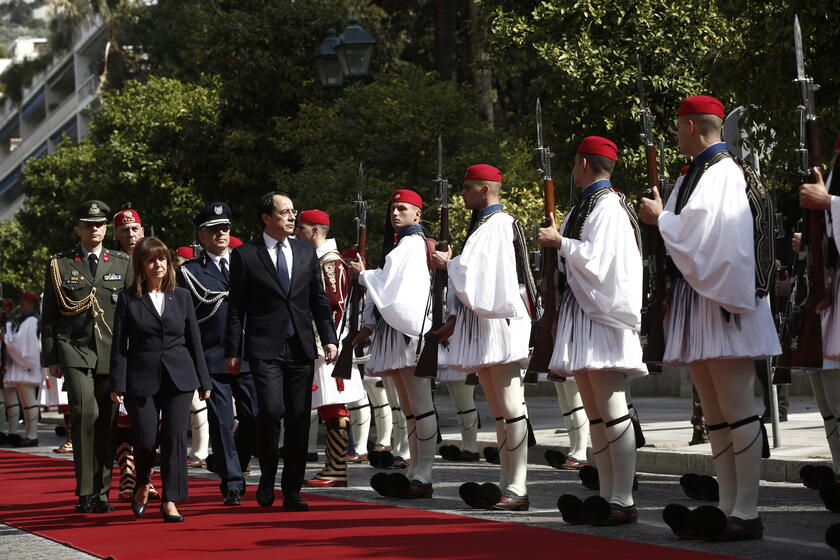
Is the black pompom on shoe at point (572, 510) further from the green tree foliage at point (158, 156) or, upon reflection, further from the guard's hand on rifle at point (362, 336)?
the green tree foliage at point (158, 156)

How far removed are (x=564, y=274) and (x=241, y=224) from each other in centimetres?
2255

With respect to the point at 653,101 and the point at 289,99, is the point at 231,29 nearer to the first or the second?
the point at 289,99

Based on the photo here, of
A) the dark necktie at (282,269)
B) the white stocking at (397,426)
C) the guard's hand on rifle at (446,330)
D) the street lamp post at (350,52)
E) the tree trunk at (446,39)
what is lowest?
the white stocking at (397,426)

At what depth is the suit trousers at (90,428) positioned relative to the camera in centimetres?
1075

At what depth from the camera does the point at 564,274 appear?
9.16 metres

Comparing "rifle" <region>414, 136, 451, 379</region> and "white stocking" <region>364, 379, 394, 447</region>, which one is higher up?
"rifle" <region>414, 136, 451, 379</region>

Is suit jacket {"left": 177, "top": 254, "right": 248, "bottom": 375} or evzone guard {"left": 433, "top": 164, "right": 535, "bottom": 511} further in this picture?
suit jacket {"left": 177, "top": 254, "right": 248, "bottom": 375}

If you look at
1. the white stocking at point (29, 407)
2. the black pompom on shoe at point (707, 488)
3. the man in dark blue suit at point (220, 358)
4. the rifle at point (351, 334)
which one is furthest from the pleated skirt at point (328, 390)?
the white stocking at point (29, 407)

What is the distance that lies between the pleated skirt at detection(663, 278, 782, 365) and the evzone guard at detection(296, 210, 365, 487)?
4287 mm

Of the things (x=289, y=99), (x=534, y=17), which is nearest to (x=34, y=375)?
(x=534, y=17)

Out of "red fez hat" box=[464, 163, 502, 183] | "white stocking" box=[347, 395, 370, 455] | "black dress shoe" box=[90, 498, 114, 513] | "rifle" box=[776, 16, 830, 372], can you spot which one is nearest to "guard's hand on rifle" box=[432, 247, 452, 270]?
"red fez hat" box=[464, 163, 502, 183]

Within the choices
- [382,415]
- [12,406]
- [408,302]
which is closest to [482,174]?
[408,302]

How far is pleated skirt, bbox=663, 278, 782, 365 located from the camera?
790 cm

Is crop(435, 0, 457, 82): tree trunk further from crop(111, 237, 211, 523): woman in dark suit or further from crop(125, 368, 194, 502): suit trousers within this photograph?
crop(125, 368, 194, 502): suit trousers
